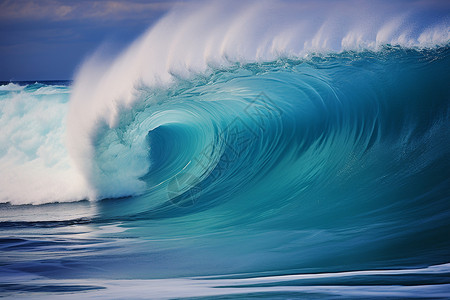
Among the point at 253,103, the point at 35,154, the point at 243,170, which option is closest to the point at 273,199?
the point at 243,170

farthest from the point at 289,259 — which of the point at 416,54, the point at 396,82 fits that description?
the point at 416,54

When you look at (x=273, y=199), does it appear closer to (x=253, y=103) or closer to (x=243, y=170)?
(x=243, y=170)

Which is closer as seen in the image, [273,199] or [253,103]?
[273,199]

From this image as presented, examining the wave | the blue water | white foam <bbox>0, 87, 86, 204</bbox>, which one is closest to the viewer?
the blue water

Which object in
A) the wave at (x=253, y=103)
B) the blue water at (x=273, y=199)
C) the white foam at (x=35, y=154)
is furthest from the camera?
the white foam at (x=35, y=154)

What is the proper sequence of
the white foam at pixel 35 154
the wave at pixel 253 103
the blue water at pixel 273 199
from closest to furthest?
1. the blue water at pixel 273 199
2. the wave at pixel 253 103
3. the white foam at pixel 35 154

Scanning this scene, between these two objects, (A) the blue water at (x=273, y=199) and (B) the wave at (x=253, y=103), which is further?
(B) the wave at (x=253, y=103)

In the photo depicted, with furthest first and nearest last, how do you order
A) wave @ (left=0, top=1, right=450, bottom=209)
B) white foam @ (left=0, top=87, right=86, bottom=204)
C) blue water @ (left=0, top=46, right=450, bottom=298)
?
white foam @ (left=0, top=87, right=86, bottom=204) → wave @ (left=0, top=1, right=450, bottom=209) → blue water @ (left=0, top=46, right=450, bottom=298)

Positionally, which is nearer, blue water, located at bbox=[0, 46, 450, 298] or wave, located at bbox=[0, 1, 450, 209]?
blue water, located at bbox=[0, 46, 450, 298]
